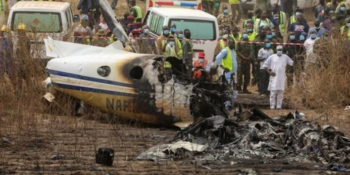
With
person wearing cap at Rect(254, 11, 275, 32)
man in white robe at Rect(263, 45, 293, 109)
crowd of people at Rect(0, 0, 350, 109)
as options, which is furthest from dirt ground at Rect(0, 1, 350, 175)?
person wearing cap at Rect(254, 11, 275, 32)

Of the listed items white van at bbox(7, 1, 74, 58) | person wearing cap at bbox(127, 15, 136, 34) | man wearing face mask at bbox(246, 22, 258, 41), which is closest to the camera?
white van at bbox(7, 1, 74, 58)

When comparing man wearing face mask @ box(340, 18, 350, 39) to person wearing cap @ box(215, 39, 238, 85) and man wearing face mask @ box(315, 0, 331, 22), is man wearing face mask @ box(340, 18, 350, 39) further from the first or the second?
man wearing face mask @ box(315, 0, 331, 22)

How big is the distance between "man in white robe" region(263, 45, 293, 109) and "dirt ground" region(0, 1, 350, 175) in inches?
109

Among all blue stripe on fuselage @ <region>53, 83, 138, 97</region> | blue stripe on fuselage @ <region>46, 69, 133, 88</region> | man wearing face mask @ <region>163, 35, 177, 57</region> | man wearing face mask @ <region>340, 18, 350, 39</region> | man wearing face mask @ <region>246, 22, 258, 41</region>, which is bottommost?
blue stripe on fuselage @ <region>53, 83, 138, 97</region>

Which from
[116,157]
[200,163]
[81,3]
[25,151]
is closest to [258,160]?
[200,163]

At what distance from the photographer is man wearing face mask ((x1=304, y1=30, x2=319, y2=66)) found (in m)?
24.3

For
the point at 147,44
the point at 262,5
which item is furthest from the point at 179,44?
the point at 262,5

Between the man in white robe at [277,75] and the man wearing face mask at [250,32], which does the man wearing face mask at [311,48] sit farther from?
the man wearing face mask at [250,32]

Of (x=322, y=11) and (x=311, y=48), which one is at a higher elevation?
(x=322, y=11)

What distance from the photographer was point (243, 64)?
86.2 feet

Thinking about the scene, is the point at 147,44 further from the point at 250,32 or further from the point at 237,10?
the point at 237,10

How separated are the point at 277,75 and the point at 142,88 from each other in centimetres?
545

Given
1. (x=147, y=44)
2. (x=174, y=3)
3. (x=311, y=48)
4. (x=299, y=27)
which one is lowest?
(x=311, y=48)

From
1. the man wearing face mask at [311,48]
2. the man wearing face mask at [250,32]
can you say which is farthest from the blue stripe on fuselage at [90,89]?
the man wearing face mask at [250,32]
